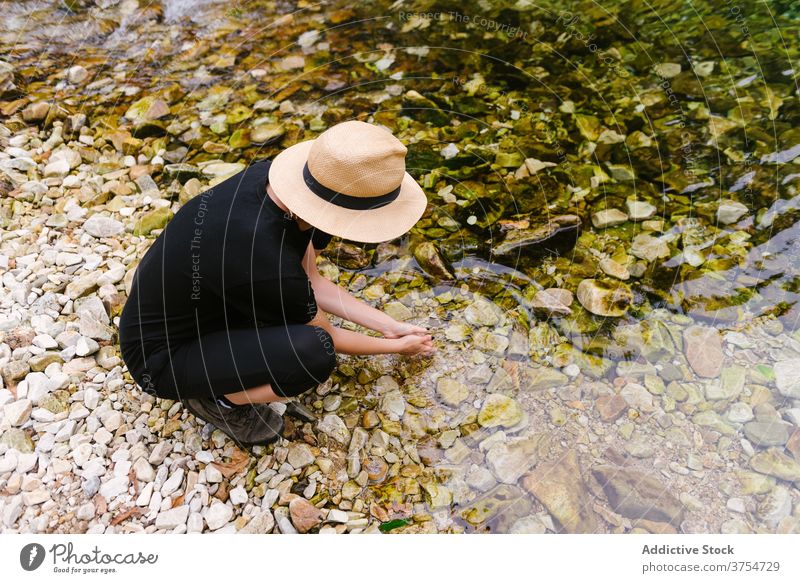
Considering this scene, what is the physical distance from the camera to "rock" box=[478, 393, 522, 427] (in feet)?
8.13

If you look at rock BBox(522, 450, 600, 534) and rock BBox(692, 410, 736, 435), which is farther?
rock BBox(692, 410, 736, 435)

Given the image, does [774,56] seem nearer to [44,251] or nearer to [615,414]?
[615,414]

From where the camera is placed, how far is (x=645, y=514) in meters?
2.21

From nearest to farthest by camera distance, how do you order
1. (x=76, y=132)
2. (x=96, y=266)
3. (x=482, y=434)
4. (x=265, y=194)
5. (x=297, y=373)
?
(x=265, y=194) < (x=297, y=373) < (x=482, y=434) < (x=96, y=266) < (x=76, y=132)

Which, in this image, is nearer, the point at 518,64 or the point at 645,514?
the point at 645,514

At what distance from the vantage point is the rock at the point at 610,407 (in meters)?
2.48

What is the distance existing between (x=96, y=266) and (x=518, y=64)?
9.74 feet

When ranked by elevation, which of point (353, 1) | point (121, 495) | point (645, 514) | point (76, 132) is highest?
point (353, 1)

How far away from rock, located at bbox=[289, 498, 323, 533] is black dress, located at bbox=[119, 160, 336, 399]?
0.42 metres

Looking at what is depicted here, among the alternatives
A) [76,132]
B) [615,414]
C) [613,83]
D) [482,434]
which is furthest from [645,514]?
[76,132]

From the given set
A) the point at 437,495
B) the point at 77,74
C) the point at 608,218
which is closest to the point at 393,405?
the point at 437,495

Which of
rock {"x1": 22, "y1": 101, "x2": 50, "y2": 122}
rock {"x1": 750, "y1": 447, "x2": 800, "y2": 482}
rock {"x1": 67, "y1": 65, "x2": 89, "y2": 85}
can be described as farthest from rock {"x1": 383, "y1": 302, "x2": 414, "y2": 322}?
rock {"x1": 67, "y1": 65, "x2": 89, "y2": 85}

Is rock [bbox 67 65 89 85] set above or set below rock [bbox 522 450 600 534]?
above

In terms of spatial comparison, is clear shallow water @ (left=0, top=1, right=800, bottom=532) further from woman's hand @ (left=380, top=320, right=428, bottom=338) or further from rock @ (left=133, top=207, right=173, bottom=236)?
rock @ (left=133, top=207, right=173, bottom=236)
